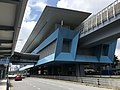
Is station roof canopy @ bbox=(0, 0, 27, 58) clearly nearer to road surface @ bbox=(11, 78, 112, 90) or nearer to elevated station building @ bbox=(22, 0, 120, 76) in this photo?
road surface @ bbox=(11, 78, 112, 90)

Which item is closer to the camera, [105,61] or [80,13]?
[80,13]

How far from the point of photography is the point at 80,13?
54.9 meters

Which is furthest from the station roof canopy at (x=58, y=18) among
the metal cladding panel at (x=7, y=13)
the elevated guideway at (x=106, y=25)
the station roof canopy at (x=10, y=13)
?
the metal cladding panel at (x=7, y=13)

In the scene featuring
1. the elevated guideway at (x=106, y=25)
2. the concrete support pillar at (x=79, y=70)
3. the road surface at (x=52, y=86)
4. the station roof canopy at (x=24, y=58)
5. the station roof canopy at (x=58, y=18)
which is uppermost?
the station roof canopy at (x=58, y=18)

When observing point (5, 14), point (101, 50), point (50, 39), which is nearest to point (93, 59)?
point (101, 50)

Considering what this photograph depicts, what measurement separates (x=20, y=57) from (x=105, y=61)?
45011mm

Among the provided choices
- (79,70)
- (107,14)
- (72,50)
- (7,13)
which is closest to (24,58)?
(79,70)

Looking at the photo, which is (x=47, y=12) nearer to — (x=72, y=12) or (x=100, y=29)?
(x=72, y=12)

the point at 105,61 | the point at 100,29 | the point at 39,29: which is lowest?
the point at 105,61

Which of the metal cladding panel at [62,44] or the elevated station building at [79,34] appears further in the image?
the metal cladding panel at [62,44]

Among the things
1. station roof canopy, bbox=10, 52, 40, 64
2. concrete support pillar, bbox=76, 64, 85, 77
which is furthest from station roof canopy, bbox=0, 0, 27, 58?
station roof canopy, bbox=10, 52, 40, 64

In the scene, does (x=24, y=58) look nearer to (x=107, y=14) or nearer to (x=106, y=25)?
(x=107, y=14)

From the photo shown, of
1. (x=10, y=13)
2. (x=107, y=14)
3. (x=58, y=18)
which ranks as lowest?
(x=10, y=13)

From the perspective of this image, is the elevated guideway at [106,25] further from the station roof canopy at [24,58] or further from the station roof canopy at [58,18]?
the station roof canopy at [24,58]
